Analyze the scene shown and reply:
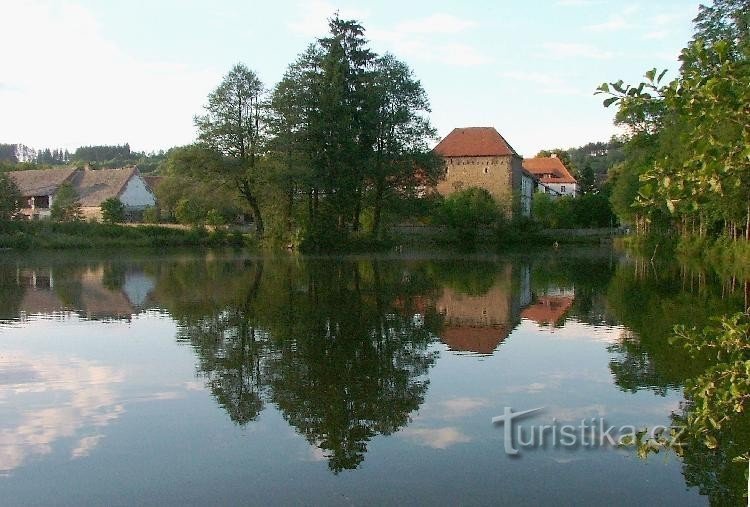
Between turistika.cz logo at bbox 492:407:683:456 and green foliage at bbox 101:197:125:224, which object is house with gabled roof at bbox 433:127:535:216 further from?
turistika.cz logo at bbox 492:407:683:456

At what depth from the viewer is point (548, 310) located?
1805 centimetres

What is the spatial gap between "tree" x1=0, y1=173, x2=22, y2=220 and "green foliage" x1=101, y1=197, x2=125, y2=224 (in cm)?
857

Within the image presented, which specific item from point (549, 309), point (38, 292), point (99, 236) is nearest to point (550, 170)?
point (99, 236)

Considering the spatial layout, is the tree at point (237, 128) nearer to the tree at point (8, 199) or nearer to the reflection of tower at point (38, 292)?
the tree at point (8, 199)

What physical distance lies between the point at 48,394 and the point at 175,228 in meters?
48.2

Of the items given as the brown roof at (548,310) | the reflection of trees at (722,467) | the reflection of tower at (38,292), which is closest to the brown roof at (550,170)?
the reflection of tower at (38,292)

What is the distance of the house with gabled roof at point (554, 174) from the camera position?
122m

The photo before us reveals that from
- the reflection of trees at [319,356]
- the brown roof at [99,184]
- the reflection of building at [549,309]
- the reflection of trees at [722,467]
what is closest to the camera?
the reflection of trees at [722,467]

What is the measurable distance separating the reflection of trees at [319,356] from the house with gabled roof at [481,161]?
209 ft

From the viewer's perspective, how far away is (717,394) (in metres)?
3.36

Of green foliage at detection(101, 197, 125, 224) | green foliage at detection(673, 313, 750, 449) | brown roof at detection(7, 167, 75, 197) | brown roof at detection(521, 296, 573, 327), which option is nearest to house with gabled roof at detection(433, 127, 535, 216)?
green foliage at detection(101, 197, 125, 224)

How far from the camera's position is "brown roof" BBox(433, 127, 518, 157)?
279 ft

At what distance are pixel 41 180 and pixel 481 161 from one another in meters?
48.6

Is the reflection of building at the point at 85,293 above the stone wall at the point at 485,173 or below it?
below
